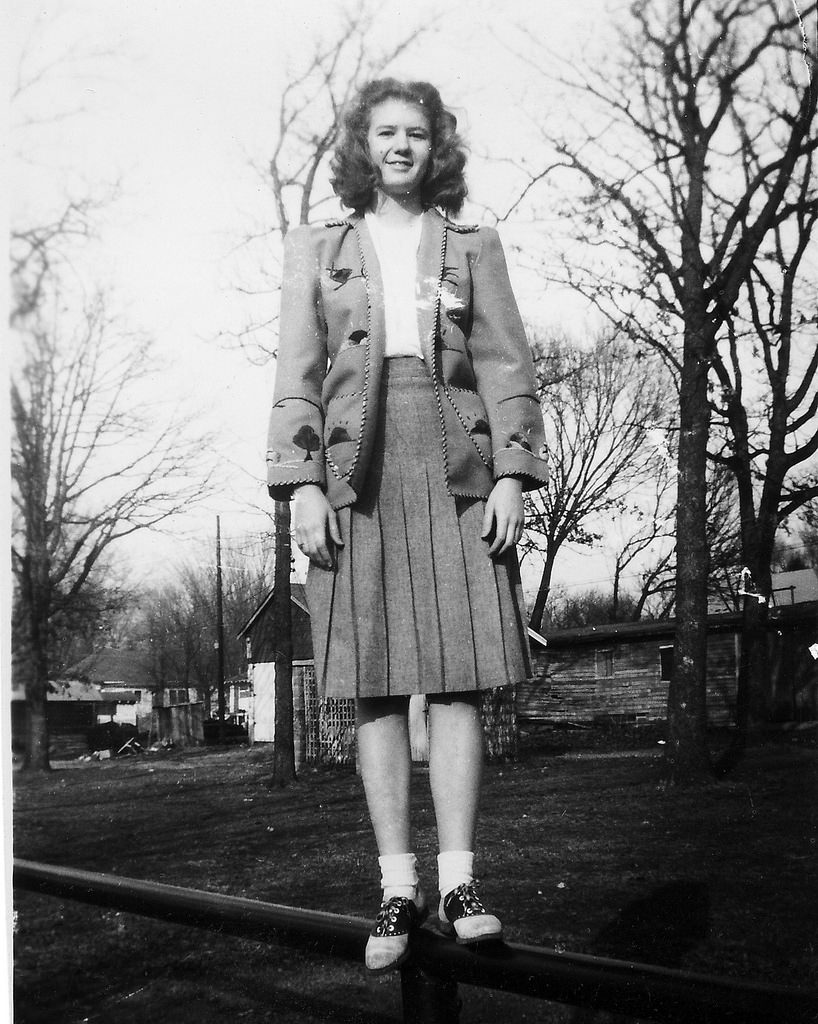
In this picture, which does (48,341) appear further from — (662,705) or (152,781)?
(662,705)

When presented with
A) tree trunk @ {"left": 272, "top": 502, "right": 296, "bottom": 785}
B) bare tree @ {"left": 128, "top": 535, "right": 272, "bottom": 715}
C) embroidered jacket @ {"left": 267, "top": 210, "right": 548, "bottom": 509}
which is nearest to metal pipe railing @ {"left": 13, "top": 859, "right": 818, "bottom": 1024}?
tree trunk @ {"left": 272, "top": 502, "right": 296, "bottom": 785}

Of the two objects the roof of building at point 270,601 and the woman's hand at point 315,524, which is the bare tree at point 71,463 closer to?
the roof of building at point 270,601

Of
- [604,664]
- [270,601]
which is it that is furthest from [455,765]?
[604,664]

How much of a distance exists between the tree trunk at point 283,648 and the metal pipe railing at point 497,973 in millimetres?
267

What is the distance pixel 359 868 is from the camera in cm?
164

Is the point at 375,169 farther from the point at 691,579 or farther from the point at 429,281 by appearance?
the point at 691,579

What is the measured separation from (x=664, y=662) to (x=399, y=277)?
935 millimetres

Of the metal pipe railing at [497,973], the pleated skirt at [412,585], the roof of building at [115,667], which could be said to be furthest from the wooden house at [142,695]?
the pleated skirt at [412,585]

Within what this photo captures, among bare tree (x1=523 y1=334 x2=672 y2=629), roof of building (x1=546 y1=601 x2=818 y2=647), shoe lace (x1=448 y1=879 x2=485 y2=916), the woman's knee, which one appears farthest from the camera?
roof of building (x1=546 y1=601 x2=818 y2=647)

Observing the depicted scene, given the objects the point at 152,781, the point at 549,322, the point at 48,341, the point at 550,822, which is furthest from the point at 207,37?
the point at 550,822

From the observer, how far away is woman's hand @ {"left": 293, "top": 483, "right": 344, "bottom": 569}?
1216 mm

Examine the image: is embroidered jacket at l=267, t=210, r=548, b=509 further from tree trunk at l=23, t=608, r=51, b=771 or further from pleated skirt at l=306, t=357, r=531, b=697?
tree trunk at l=23, t=608, r=51, b=771

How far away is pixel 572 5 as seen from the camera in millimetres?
1505

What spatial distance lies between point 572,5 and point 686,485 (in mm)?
917
